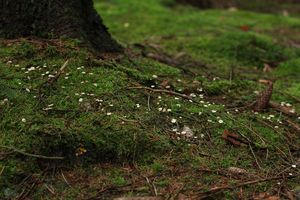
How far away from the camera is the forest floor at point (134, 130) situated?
444 cm

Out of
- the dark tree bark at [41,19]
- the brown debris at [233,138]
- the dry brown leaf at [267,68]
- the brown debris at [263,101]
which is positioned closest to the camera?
the brown debris at [233,138]

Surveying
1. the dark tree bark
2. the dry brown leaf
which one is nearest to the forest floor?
the dark tree bark

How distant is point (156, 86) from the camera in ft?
19.7

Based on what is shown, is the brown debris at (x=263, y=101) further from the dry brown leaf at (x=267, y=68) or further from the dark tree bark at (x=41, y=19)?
the dark tree bark at (x=41, y=19)

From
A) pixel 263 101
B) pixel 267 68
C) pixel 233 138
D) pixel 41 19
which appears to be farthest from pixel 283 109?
pixel 41 19

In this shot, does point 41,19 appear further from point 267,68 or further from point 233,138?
point 267,68

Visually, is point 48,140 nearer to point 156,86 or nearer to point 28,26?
point 156,86

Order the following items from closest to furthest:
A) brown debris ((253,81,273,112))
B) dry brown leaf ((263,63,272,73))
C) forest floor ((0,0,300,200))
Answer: forest floor ((0,0,300,200)) → brown debris ((253,81,273,112)) → dry brown leaf ((263,63,272,73))

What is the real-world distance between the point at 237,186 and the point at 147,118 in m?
1.26

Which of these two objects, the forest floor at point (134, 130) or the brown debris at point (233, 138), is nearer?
the forest floor at point (134, 130)

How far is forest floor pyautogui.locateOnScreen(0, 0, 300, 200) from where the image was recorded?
14.6 ft

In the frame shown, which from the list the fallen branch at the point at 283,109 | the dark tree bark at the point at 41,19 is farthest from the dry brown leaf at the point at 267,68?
the dark tree bark at the point at 41,19

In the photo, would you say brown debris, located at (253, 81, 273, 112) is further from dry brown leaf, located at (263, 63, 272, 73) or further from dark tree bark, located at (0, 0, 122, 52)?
dark tree bark, located at (0, 0, 122, 52)

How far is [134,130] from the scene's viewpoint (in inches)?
191
